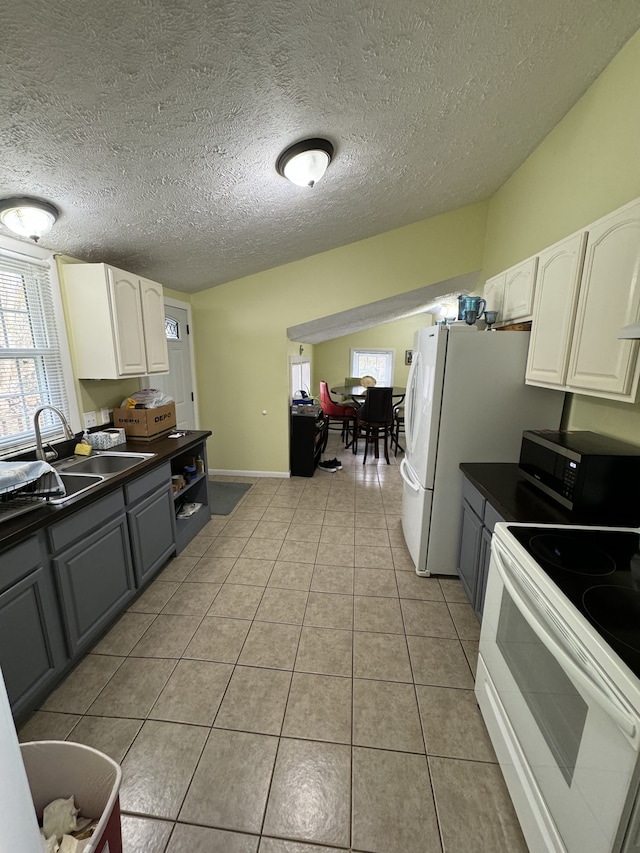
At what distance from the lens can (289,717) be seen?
5.02ft

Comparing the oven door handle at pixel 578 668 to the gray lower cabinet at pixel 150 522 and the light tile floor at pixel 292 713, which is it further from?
the gray lower cabinet at pixel 150 522

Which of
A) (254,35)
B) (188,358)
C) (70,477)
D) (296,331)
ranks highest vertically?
(254,35)

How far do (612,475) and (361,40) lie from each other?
199 cm

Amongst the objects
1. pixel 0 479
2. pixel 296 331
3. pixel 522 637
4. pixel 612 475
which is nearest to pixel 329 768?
pixel 522 637

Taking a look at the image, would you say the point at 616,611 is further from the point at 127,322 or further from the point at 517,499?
the point at 127,322

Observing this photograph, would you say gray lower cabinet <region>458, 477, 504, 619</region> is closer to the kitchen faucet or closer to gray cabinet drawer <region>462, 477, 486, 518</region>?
gray cabinet drawer <region>462, 477, 486, 518</region>

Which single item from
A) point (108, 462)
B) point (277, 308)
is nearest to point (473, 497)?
point (108, 462)

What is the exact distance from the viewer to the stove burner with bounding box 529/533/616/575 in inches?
46.4

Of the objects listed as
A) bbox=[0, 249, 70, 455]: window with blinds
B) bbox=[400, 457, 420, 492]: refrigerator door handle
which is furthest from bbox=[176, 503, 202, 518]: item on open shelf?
bbox=[400, 457, 420, 492]: refrigerator door handle

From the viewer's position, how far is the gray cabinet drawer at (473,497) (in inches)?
76.5

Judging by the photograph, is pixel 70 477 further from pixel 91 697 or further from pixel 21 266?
pixel 21 266

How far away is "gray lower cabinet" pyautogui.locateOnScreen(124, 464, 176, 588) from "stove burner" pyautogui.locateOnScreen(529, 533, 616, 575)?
206 cm

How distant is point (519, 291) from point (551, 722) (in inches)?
84.4

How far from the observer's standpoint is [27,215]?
Answer: 1782mm
